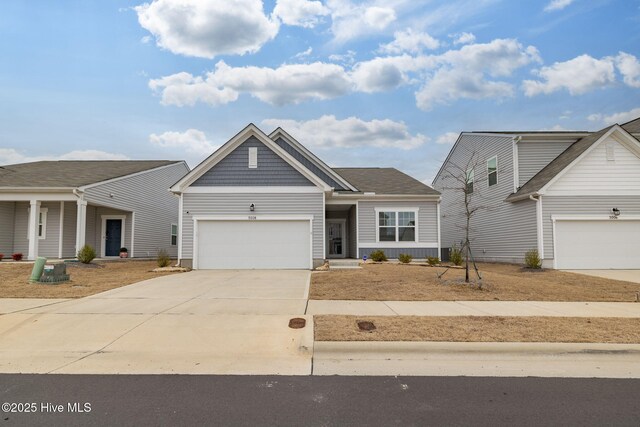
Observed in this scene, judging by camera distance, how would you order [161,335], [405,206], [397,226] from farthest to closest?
1. [405,206]
2. [397,226]
3. [161,335]

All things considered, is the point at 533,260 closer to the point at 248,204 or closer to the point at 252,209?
the point at 252,209

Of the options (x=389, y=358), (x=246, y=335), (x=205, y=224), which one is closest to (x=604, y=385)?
(x=389, y=358)

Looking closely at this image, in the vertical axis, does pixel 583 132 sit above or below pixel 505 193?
above

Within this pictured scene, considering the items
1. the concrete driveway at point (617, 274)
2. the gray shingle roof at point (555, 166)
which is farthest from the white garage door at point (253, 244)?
the concrete driveway at point (617, 274)

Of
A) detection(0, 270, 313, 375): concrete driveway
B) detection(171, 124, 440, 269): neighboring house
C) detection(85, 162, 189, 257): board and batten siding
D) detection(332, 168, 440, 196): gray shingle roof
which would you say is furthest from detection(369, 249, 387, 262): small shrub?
detection(85, 162, 189, 257): board and batten siding

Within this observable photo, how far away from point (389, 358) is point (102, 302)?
7007 mm

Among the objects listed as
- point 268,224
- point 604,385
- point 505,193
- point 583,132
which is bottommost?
point 604,385

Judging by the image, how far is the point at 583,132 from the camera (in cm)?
2083

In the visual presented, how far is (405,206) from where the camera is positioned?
69.3 feet

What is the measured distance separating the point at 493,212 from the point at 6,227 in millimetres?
25354

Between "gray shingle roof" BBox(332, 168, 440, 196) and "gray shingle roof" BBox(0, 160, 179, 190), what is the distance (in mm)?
12404

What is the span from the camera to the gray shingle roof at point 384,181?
21.3 m

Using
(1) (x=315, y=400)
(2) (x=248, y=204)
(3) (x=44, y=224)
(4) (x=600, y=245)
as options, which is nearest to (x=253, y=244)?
(2) (x=248, y=204)

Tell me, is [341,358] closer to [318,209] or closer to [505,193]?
[318,209]
